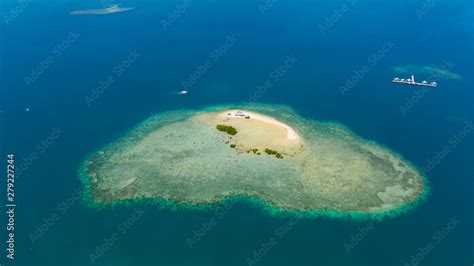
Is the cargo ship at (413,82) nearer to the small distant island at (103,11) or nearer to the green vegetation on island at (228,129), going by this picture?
the green vegetation on island at (228,129)

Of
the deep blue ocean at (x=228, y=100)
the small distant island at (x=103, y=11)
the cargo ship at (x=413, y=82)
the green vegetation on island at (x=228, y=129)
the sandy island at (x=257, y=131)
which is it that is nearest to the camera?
the deep blue ocean at (x=228, y=100)

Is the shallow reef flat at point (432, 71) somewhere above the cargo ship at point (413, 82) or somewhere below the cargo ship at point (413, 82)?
above

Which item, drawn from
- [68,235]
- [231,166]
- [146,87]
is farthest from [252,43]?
[68,235]

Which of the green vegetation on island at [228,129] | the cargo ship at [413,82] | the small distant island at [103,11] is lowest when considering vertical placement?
the small distant island at [103,11]

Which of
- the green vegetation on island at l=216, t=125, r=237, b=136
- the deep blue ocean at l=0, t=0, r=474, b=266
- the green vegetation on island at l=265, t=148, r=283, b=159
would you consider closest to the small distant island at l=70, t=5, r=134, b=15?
the deep blue ocean at l=0, t=0, r=474, b=266

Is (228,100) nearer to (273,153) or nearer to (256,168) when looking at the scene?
(273,153)

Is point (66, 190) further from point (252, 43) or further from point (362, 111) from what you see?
point (252, 43)

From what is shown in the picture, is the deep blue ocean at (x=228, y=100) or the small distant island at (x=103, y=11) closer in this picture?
the deep blue ocean at (x=228, y=100)

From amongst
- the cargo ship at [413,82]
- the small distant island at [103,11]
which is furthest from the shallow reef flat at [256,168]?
the small distant island at [103,11]
